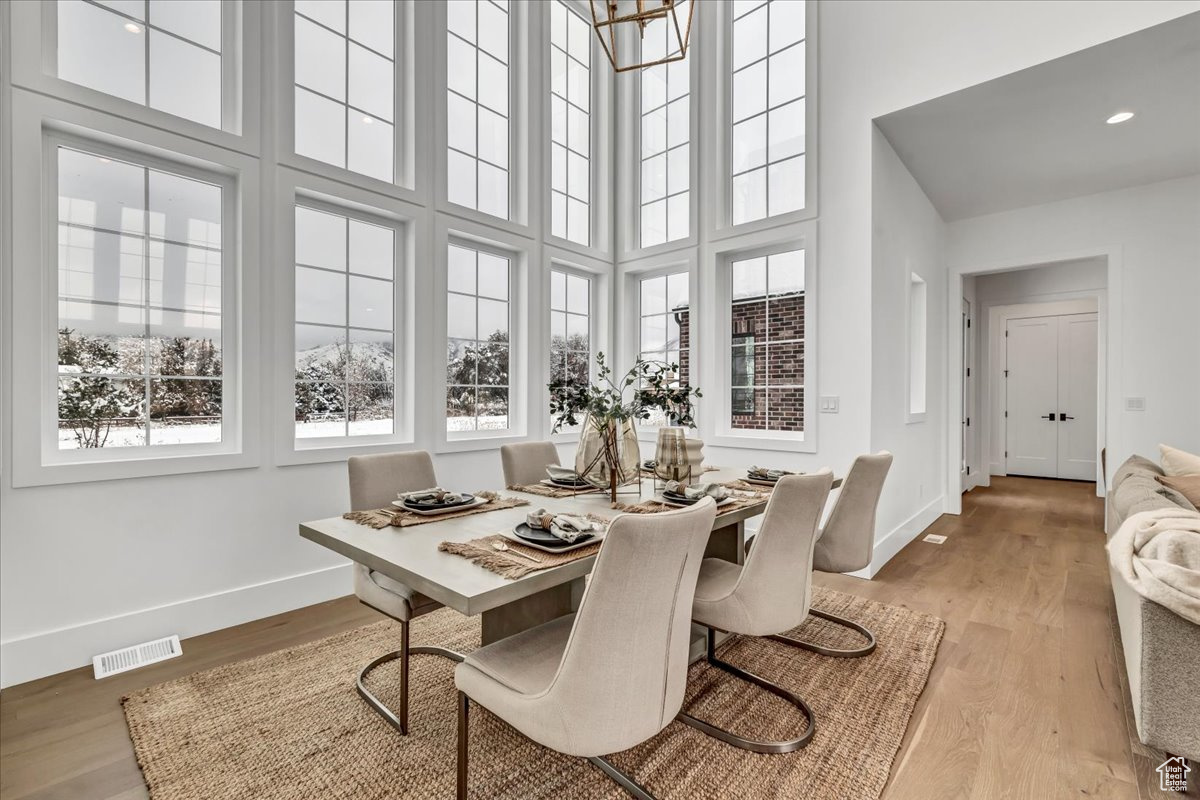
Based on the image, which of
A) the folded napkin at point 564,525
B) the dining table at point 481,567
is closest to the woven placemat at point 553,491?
the dining table at point 481,567

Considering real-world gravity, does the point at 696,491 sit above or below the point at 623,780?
above

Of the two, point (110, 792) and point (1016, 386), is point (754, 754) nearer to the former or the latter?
point (110, 792)

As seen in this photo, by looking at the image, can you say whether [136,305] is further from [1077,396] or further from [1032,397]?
[1077,396]

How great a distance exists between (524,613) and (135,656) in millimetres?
1717

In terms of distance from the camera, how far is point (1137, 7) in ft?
8.27

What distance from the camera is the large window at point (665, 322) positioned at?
452 centimetres

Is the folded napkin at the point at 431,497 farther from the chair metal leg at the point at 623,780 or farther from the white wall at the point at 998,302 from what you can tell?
the white wall at the point at 998,302

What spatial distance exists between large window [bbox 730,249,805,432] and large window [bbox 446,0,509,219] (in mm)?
1917

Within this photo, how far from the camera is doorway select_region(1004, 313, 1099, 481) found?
6781 millimetres

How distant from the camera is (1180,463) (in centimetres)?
270

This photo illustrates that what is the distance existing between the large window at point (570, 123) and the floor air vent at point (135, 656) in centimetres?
346

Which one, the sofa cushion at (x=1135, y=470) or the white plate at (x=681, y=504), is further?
the sofa cushion at (x=1135, y=470)

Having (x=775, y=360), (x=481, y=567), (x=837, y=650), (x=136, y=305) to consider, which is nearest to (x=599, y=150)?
(x=775, y=360)

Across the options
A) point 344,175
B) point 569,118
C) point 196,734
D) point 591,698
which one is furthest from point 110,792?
point 569,118
